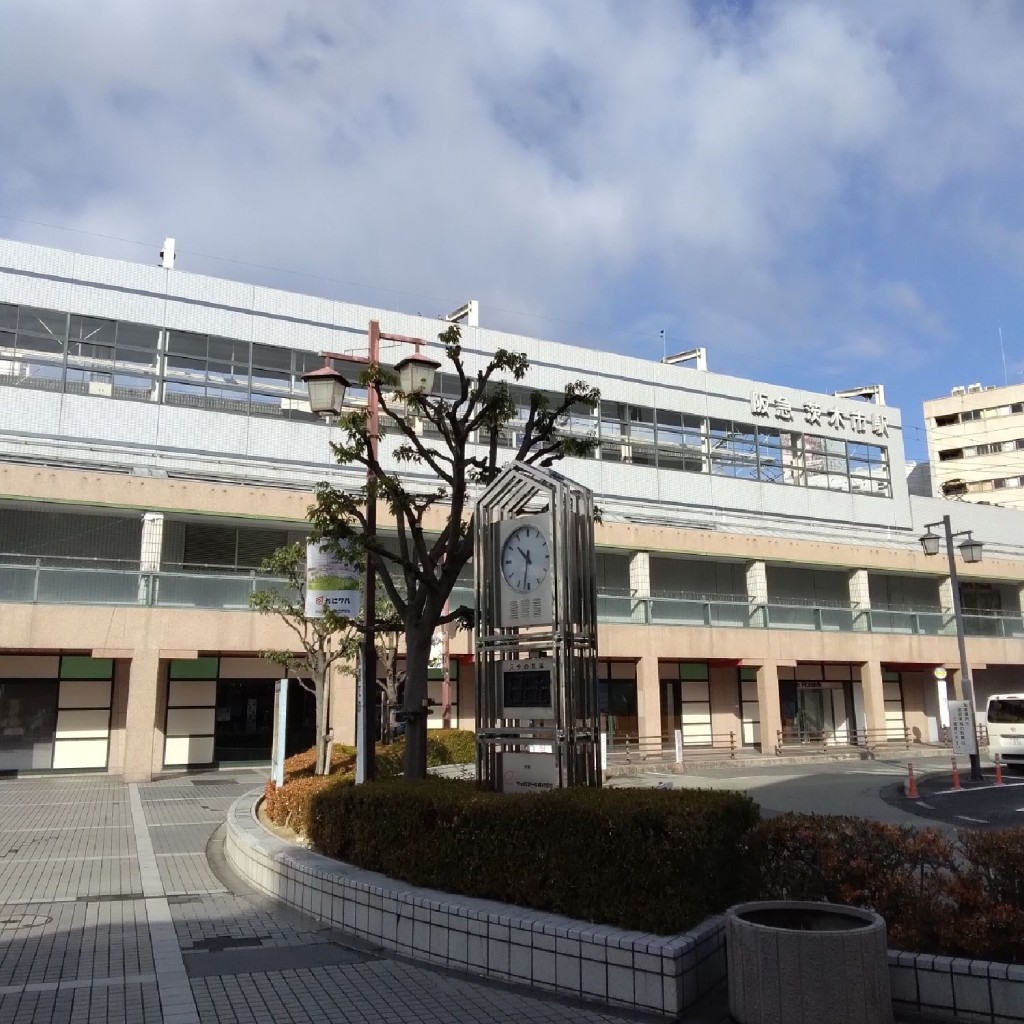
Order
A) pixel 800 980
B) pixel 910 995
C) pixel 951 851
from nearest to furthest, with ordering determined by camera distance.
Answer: pixel 800 980 < pixel 910 995 < pixel 951 851

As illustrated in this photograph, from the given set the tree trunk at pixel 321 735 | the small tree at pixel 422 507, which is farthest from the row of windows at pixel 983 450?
the small tree at pixel 422 507

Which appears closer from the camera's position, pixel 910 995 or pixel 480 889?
pixel 910 995

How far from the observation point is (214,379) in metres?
27.5

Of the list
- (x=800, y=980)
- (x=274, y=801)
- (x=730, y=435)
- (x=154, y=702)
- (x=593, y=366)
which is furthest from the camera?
(x=730, y=435)

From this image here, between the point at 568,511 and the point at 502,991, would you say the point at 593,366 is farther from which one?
the point at 502,991

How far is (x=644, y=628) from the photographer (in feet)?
94.1

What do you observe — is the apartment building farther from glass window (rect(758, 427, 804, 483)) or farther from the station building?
glass window (rect(758, 427, 804, 483))

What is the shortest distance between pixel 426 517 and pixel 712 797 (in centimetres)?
2100

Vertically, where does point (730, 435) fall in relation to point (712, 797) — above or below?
above

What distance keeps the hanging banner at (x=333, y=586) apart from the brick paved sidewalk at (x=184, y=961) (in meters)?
3.32

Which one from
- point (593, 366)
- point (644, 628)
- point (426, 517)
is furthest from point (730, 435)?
point (426, 517)

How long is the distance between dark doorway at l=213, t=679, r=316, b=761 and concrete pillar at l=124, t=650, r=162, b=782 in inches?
128

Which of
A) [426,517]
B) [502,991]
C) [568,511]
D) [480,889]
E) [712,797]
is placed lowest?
[502,991]

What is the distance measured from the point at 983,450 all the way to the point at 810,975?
73616 mm
